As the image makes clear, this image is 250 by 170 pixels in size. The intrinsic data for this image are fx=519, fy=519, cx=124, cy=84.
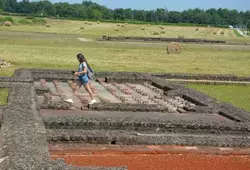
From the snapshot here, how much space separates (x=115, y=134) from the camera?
960cm

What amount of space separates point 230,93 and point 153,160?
1014 cm

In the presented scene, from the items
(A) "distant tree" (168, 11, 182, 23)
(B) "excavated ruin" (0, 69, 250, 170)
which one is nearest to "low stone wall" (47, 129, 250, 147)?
(B) "excavated ruin" (0, 69, 250, 170)

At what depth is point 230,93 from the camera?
18.3 m

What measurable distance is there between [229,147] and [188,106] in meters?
3.97

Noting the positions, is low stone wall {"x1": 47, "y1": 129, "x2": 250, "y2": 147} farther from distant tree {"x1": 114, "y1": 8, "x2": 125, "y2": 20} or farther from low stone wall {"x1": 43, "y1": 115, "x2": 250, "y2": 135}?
distant tree {"x1": 114, "y1": 8, "x2": 125, "y2": 20}

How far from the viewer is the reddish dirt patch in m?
8.41

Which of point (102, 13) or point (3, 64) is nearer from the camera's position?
point (3, 64)

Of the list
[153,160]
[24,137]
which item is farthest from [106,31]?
[24,137]

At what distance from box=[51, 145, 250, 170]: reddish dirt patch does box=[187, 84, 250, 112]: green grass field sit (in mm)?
6371

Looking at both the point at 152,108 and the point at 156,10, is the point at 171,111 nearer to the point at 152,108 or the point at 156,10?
the point at 152,108

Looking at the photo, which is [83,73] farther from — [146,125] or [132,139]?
[132,139]

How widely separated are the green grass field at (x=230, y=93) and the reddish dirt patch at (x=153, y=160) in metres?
6.37

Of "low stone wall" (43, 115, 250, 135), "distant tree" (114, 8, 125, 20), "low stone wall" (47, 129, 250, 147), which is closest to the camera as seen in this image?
"low stone wall" (47, 129, 250, 147)

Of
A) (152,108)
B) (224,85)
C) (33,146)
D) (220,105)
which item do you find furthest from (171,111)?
(224,85)
